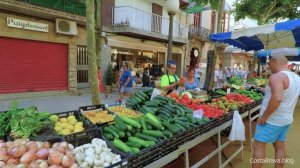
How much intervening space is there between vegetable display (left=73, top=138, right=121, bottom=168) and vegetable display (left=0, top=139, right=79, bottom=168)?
0.32ft

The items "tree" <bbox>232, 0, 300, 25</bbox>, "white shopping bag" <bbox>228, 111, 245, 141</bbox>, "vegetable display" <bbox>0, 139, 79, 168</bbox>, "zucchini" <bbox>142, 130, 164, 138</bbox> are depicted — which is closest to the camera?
"vegetable display" <bbox>0, 139, 79, 168</bbox>

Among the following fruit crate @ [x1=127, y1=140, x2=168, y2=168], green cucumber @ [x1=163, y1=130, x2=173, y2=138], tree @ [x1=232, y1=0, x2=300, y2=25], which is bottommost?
fruit crate @ [x1=127, y1=140, x2=168, y2=168]

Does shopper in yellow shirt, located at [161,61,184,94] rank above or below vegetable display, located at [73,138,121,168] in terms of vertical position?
above

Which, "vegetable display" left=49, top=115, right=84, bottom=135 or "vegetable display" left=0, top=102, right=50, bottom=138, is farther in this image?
"vegetable display" left=49, top=115, right=84, bottom=135

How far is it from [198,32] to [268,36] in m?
15.5

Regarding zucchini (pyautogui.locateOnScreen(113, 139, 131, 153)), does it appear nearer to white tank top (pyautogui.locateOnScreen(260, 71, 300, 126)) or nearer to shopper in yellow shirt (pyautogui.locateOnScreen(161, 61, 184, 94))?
white tank top (pyautogui.locateOnScreen(260, 71, 300, 126))

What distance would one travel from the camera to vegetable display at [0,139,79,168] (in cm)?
210

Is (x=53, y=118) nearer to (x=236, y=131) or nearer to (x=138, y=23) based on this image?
(x=236, y=131)

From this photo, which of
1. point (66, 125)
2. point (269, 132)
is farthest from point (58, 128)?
point (269, 132)

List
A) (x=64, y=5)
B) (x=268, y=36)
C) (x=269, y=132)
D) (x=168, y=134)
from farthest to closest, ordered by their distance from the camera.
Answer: (x=64, y=5), (x=268, y=36), (x=269, y=132), (x=168, y=134)

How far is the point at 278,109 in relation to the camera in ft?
12.3

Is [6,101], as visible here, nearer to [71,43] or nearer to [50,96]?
[50,96]

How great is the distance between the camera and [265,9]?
633 inches

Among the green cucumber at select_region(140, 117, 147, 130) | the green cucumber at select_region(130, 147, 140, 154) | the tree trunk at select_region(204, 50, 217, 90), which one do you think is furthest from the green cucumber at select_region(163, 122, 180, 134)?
the tree trunk at select_region(204, 50, 217, 90)
